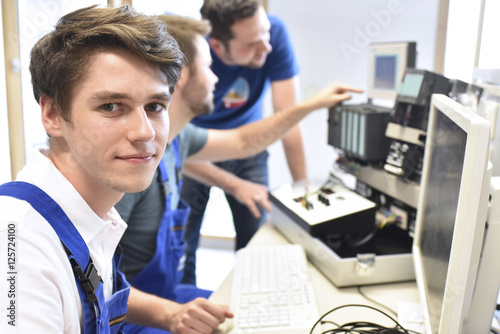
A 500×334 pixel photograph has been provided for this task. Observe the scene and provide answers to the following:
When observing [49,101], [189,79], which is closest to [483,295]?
[49,101]

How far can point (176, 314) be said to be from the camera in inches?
39.9

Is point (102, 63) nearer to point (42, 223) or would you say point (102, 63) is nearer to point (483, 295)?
point (42, 223)

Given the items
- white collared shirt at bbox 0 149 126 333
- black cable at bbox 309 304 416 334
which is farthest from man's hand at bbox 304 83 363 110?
white collared shirt at bbox 0 149 126 333

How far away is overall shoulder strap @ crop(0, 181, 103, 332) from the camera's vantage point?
0.69 meters

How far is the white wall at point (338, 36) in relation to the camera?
2816 millimetres

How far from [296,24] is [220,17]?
1229 millimetres

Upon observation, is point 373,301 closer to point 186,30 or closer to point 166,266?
point 166,266

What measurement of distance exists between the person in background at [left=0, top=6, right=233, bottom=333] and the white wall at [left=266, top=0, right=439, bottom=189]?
231cm

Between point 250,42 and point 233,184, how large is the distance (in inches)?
24.1

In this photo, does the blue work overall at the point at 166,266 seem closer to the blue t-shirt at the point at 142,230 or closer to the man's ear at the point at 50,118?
the blue t-shirt at the point at 142,230

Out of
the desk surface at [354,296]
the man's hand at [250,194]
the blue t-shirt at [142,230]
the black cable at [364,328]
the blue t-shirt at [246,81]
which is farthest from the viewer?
the blue t-shirt at [246,81]

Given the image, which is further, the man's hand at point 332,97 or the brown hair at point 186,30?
the man's hand at point 332,97

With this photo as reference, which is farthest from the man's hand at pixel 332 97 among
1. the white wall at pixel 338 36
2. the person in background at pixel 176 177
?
the white wall at pixel 338 36

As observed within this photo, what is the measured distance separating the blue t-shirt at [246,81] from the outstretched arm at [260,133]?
422mm
